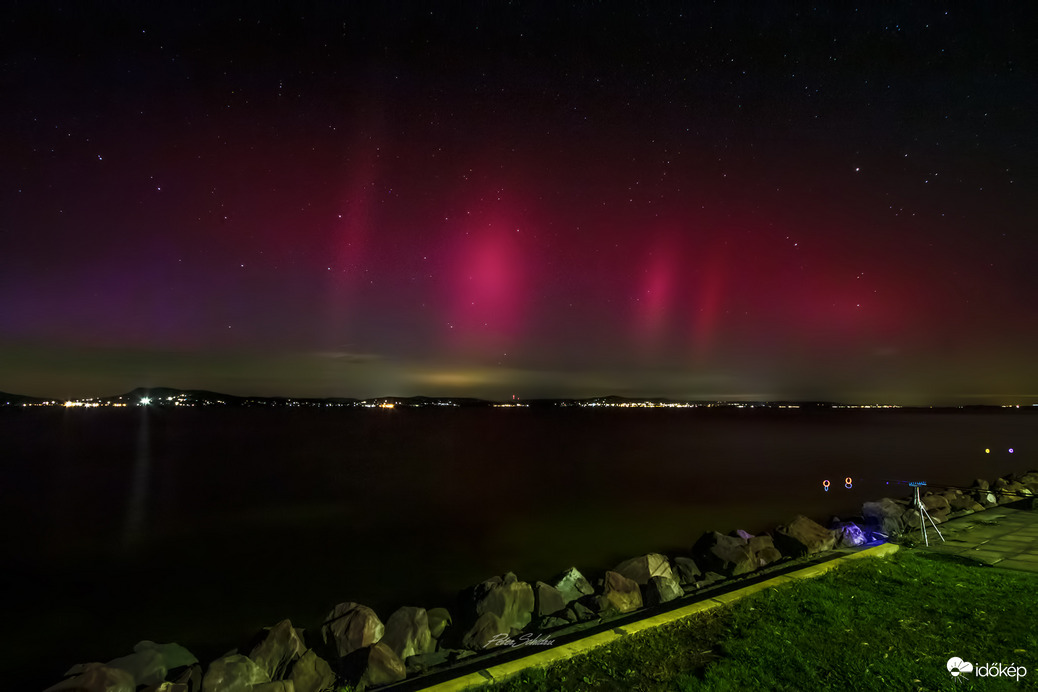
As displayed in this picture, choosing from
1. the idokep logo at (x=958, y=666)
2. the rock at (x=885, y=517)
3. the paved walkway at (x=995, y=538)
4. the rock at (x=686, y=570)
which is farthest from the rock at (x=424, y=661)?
the rock at (x=885, y=517)

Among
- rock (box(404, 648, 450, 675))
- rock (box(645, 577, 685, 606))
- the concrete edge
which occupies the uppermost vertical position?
the concrete edge

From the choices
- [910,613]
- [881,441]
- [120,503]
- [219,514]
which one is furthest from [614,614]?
[881,441]

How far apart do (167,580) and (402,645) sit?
12.5 metres

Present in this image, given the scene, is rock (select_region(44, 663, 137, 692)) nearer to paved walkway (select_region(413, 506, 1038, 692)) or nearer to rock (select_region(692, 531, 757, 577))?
paved walkway (select_region(413, 506, 1038, 692))

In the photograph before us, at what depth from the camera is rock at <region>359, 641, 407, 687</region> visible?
318 inches

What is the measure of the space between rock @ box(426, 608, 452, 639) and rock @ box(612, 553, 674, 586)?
13.1 feet

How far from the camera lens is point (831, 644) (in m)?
6.96

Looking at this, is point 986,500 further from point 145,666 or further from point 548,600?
point 145,666

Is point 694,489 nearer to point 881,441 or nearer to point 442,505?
point 442,505

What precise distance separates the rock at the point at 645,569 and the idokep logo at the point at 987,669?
6038 mm

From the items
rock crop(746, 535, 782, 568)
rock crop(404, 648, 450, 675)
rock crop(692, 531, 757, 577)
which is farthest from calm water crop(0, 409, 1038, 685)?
rock crop(404, 648, 450, 675)

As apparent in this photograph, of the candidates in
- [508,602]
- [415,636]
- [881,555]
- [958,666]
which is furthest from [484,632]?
[881,555]

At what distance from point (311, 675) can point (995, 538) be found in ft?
47.6

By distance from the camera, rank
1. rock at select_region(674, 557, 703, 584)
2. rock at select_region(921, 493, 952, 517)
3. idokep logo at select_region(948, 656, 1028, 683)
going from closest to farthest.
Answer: idokep logo at select_region(948, 656, 1028, 683) → rock at select_region(674, 557, 703, 584) → rock at select_region(921, 493, 952, 517)
